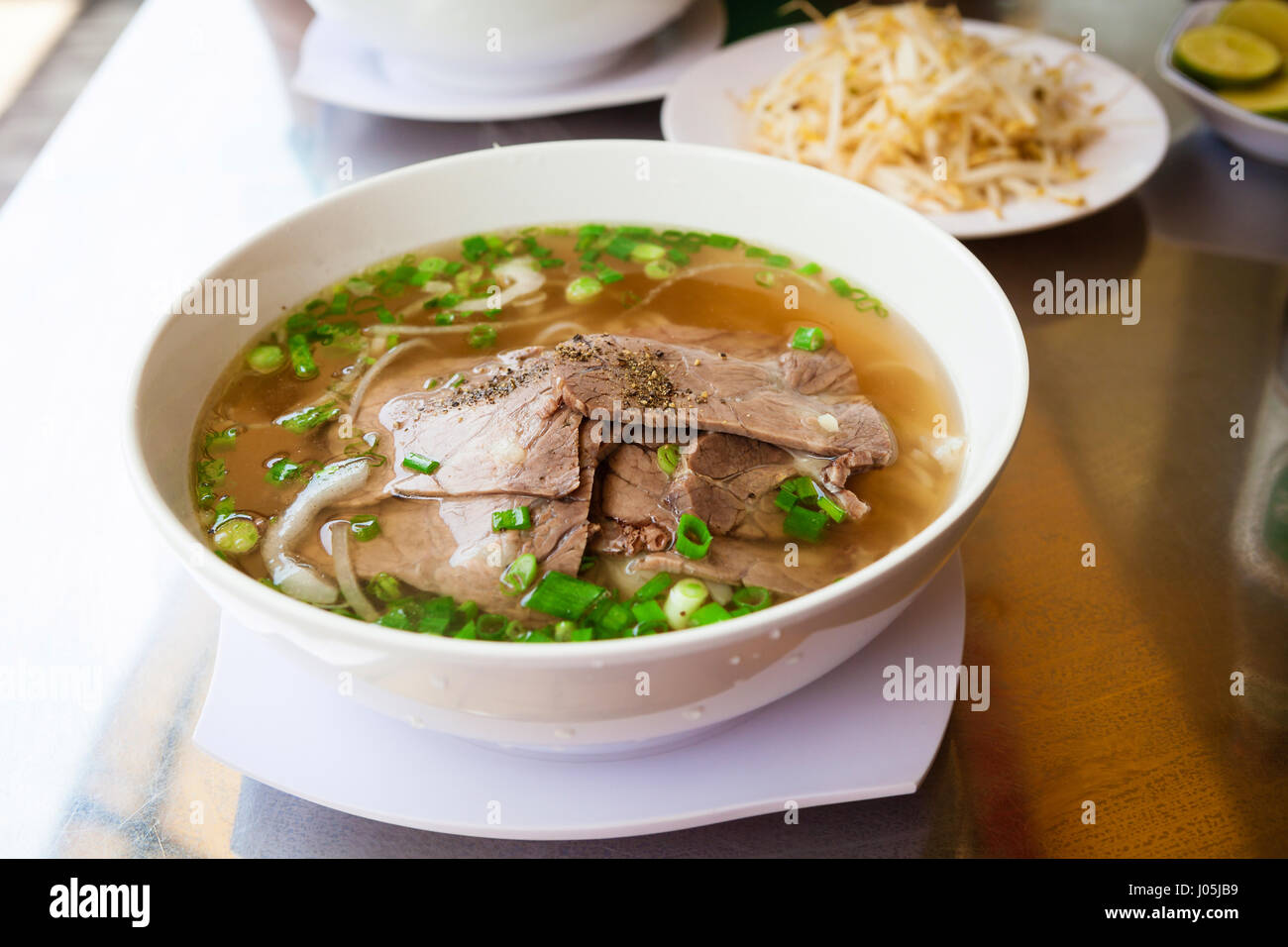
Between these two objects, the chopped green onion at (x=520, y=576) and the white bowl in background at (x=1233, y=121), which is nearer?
the chopped green onion at (x=520, y=576)

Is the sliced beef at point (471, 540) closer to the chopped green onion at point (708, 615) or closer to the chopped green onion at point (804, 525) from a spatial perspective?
the chopped green onion at point (708, 615)

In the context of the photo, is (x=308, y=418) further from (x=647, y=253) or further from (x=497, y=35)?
(x=497, y=35)

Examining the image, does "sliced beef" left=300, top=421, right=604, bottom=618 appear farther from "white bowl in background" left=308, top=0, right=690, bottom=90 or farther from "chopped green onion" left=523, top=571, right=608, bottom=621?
"white bowl in background" left=308, top=0, right=690, bottom=90

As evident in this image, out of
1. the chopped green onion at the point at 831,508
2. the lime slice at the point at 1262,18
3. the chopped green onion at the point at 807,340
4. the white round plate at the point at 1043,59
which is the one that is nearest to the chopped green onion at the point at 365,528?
the chopped green onion at the point at 831,508

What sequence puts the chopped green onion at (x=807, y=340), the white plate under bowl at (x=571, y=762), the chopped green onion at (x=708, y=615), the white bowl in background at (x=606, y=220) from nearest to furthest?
the white bowl in background at (x=606, y=220) → the white plate under bowl at (x=571, y=762) → the chopped green onion at (x=708, y=615) → the chopped green onion at (x=807, y=340)

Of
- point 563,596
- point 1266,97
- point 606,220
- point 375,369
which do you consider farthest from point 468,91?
point 1266,97

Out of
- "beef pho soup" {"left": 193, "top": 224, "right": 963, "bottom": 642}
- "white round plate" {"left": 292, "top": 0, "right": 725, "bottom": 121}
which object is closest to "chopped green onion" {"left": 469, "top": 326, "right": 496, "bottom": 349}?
"beef pho soup" {"left": 193, "top": 224, "right": 963, "bottom": 642}
